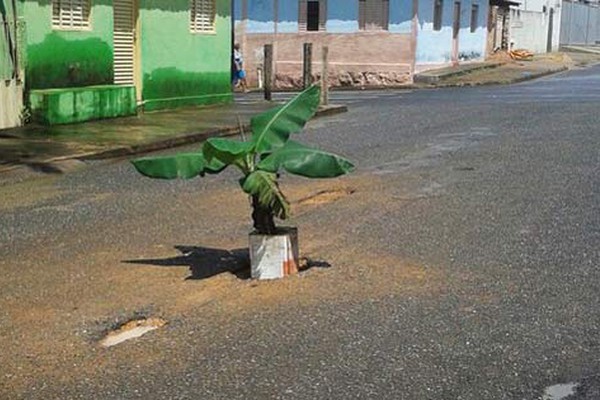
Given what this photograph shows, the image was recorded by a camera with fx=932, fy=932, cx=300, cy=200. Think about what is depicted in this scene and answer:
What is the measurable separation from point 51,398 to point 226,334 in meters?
1.20

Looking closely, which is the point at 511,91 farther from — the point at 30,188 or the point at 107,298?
the point at 107,298

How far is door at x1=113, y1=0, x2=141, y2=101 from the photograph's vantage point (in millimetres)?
18562

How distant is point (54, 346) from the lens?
17.7 feet

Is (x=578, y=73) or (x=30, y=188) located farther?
(x=578, y=73)

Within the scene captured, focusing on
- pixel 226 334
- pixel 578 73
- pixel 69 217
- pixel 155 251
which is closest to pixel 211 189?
pixel 69 217

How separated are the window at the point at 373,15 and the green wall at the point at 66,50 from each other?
1816 centimetres

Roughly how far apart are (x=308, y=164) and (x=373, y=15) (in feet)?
95.7

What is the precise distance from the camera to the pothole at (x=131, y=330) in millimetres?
5477

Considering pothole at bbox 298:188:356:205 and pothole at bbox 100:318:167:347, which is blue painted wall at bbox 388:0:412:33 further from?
pothole at bbox 100:318:167:347

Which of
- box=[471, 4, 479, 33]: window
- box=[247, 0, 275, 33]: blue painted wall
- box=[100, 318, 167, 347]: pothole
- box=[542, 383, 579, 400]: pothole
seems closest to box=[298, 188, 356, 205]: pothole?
box=[100, 318, 167, 347]: pothole

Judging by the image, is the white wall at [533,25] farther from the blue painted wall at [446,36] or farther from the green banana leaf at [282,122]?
the green banana leaf at [282,122]

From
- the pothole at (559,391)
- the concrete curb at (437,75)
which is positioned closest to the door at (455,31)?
the concrete curb at (437,75)

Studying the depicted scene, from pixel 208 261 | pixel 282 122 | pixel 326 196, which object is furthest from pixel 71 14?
pixel 282 122

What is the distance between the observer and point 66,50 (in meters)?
16.8
